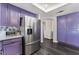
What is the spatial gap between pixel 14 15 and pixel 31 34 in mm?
725

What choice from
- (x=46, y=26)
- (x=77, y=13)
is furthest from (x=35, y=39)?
(x=77, y=13)

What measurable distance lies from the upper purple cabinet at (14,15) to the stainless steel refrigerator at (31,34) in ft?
0.96

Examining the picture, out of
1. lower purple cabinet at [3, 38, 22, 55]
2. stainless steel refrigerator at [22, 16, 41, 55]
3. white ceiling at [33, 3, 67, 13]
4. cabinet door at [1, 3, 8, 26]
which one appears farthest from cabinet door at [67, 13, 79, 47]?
cabinet door at [1, 3, 8, 26]

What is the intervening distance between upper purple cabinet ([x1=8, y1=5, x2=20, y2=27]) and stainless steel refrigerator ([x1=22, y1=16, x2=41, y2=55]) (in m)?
0.29

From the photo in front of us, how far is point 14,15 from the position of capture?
8.11 feet

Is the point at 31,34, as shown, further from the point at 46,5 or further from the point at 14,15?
the point at 46,5

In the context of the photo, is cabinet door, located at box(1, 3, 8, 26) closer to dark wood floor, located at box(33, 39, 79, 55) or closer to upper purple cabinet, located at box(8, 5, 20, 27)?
upper purple cabinet, located at box(8, 5, 20, 27)

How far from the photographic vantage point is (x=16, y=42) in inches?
84.4

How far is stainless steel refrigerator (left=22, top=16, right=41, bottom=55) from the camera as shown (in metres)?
2.43

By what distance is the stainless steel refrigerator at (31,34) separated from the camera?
2428mm

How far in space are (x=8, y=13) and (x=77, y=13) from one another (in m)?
1.72

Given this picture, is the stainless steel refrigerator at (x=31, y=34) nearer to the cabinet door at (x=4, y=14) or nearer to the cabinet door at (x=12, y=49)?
the cabinet door at (x=12, y=49)
